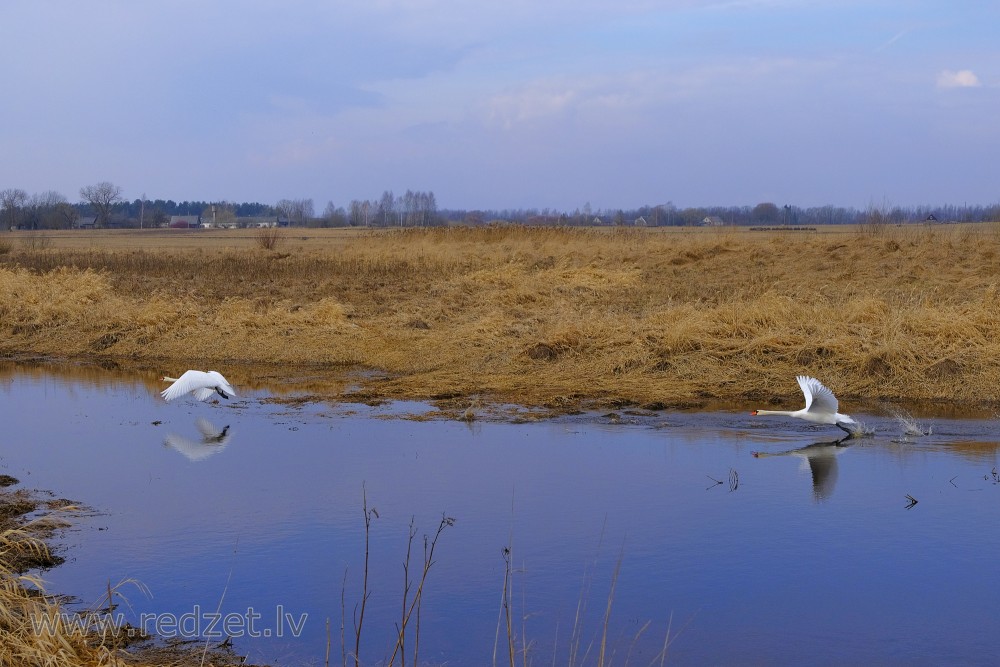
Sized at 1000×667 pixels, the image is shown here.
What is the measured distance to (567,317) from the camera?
53.3 feet

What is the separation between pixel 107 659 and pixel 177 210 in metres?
138

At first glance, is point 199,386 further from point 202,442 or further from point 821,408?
point 821,408

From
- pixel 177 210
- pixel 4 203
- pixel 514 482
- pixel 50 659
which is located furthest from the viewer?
pixel 177 210

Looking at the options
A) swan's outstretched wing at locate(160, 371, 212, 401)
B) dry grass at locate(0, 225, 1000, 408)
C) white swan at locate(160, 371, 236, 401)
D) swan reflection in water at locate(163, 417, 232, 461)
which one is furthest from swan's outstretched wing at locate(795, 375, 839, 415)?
swan's outstretched wing at locate(160, 371, 212, 401)

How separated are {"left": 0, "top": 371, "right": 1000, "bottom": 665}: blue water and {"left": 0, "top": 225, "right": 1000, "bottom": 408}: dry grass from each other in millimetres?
1816

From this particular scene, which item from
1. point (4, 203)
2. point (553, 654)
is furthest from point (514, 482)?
point (4, 203)

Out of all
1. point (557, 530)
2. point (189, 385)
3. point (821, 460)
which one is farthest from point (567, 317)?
point (557, 530)

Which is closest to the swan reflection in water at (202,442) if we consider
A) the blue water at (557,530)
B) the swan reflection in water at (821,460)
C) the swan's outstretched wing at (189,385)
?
the blue water at (557,530)

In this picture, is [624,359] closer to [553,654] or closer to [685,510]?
[685,510]

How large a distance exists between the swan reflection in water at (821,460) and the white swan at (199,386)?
19.7ft

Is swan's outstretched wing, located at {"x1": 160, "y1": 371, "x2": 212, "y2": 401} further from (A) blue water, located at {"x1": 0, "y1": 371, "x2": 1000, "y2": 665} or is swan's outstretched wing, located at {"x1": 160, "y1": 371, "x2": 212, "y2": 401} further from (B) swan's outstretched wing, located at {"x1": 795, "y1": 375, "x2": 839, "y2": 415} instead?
(B) swan's outstretched wing, located at {"x1": 795, "y1": 375, "x2": 839, "y2": 415}

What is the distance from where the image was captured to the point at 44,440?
10.3 m

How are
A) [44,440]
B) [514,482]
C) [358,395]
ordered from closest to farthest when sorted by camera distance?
[514,482] → [44,440] → [358,395]

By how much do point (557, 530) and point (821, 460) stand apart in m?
3.25
